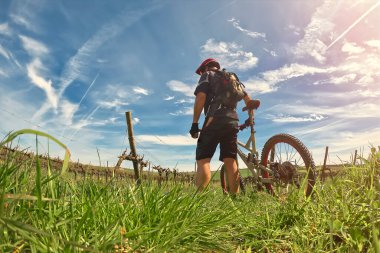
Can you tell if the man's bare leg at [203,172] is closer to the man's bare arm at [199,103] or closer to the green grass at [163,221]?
the man's bare arm at [199,103]

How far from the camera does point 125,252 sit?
5.58ft

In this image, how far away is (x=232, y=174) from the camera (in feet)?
17.6

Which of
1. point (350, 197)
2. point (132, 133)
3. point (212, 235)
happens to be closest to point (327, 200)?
point (350, 197)

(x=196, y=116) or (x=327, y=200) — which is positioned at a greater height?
(x=196, y=116)

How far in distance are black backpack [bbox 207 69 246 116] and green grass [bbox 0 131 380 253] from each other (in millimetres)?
2321

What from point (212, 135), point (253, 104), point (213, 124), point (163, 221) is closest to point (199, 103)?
point (213, 124)

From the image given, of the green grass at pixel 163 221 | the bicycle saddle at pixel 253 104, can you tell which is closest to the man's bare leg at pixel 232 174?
the bicycle saddle at pixel 253 104

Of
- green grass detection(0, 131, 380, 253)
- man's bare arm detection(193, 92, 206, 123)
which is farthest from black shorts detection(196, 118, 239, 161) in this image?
green grass detection(0, 131, 380, 253)

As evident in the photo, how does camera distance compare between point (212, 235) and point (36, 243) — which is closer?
point (36, 243)

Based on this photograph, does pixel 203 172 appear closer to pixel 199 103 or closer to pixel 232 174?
pixel 232 174

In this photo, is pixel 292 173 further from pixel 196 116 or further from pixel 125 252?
pixel 125 252

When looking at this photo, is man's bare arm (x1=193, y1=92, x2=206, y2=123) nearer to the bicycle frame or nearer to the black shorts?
the black shorts

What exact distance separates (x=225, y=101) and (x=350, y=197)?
272cm

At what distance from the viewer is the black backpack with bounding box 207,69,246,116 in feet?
17.1
